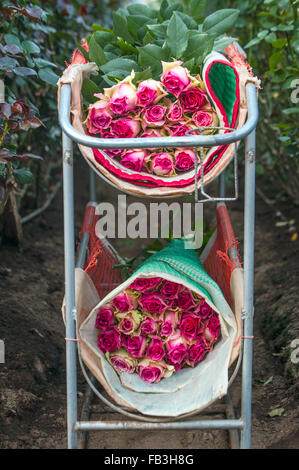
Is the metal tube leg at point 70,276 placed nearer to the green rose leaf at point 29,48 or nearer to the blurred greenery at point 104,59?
the blurred greenery at point 104,59

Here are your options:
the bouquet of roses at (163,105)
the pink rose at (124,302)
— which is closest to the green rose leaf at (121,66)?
the bouquet of roses at (163,105)

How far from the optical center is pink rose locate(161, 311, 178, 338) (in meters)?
1.74

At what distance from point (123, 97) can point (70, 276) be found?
1.66ft

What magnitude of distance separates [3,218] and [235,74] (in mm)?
1676

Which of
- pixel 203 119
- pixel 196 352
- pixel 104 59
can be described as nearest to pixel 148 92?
pixel 203 119

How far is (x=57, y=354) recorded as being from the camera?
7.81 ft

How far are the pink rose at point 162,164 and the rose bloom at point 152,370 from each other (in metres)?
0.58

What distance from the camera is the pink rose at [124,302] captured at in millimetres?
1747

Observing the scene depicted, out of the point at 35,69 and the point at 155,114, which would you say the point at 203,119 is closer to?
the point at 155,114

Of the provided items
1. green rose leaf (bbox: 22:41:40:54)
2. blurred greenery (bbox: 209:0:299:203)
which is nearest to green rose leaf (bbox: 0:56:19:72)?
green rose leaf (bbox: 22:41:40:54)

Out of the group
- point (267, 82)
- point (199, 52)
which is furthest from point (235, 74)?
point (267, 82)

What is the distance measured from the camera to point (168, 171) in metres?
1.56

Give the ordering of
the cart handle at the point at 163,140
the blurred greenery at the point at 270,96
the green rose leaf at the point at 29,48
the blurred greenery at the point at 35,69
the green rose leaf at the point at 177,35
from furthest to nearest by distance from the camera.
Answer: the blurred greenery at the point at 270,96 → the green rose leaf at the point at 29,48 → the blurred greenery at the point at 35,69 → the green rose leaf at the point at 177,35 → the cart handle at the point at 163,140
